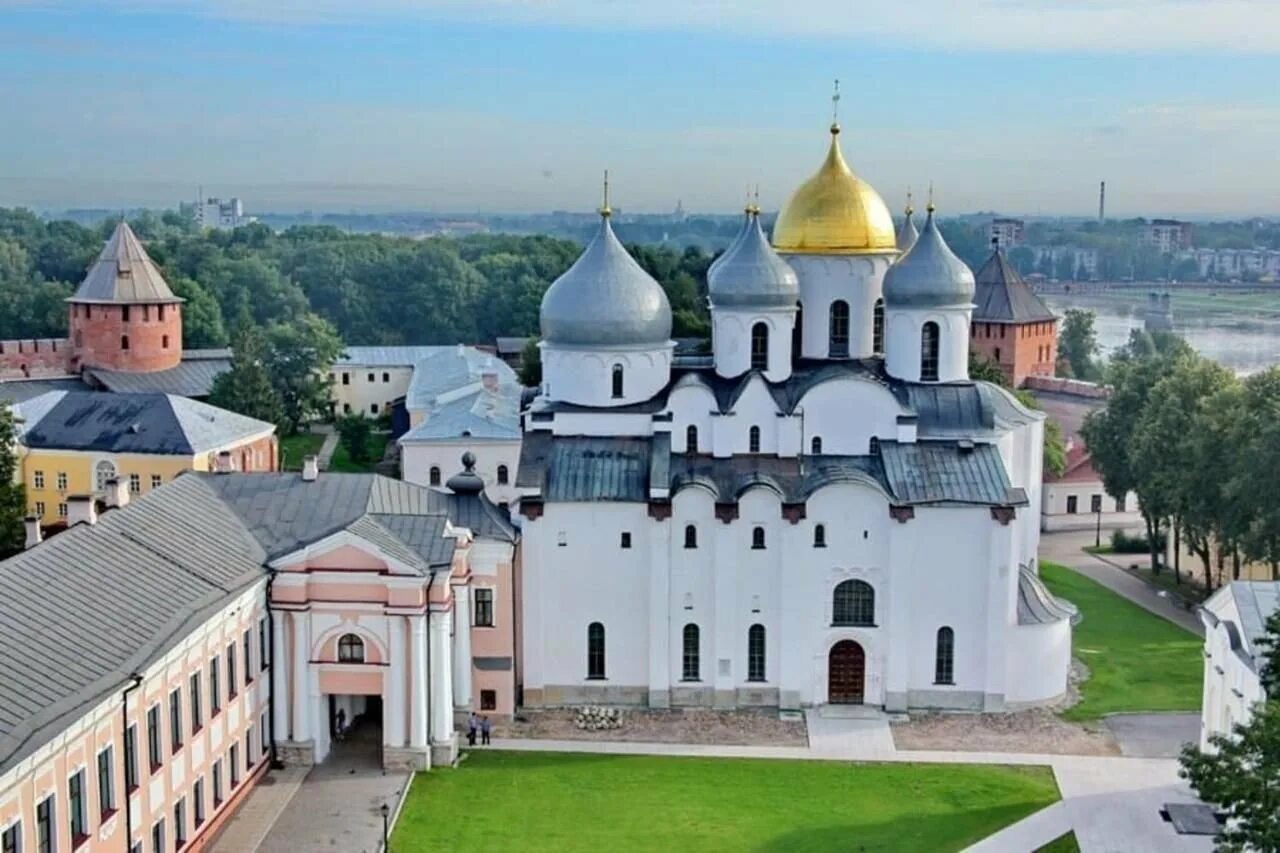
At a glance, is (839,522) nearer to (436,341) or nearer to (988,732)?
(988,732)

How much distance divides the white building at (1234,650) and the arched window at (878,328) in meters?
12.7

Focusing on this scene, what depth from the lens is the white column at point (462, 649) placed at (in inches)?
1380

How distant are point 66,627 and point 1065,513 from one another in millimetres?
47310

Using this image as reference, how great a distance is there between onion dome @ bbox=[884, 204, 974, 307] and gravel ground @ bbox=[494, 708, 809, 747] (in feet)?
38.1

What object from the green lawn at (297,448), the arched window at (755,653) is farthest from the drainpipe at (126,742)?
the green lawn at (297,448)

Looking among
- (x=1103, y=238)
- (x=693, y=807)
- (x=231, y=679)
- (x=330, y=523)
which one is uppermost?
(x=1103, y=238)

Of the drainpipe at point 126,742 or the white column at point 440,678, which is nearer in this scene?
the drainpipe at point 126,742

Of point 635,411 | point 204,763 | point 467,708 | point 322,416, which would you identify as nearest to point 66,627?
point 204,763

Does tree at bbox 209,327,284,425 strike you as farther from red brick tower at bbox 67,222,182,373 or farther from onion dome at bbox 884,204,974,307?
onion dome at bbox 884,204,974,307

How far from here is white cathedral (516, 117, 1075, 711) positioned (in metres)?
37.3

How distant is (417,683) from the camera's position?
108 feet

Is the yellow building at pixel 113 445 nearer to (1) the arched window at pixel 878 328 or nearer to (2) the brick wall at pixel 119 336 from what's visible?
(2) the brick wall at pixel 119 336

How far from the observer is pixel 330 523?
34562 millimetres

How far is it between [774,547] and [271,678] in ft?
42.1
